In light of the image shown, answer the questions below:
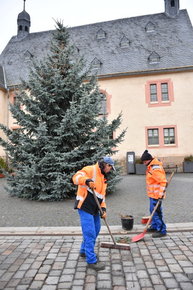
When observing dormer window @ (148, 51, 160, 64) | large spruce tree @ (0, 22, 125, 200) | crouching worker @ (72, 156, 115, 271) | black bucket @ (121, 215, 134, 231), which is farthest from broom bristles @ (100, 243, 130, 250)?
dormer window @ (148, 51, 160, 64)

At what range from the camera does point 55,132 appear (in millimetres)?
8961

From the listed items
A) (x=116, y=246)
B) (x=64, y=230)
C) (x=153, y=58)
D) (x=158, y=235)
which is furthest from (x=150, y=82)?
(x=116, y=246)

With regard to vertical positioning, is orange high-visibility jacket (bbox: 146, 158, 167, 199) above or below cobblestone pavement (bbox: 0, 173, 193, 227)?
above

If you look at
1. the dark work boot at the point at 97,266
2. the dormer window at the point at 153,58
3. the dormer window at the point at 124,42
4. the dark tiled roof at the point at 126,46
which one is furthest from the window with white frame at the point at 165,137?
the dark work boot at the point at 97,266

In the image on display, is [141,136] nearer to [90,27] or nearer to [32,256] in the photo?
[90,27]

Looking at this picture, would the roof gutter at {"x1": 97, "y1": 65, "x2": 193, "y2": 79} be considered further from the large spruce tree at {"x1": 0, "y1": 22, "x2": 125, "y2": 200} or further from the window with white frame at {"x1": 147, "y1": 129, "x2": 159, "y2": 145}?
the large spruce tree at {"x1": 0, "y1": 22, "x2": 125, "y2": 200}

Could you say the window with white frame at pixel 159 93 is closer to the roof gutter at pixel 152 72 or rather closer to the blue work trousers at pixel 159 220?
the roof gutter at pixel 152 72

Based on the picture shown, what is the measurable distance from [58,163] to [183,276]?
5758 mm

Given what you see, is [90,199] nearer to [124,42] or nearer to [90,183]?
[90,183]

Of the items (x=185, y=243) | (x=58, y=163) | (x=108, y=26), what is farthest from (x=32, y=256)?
(x=108, y=26)

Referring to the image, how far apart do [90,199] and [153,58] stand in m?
20.0

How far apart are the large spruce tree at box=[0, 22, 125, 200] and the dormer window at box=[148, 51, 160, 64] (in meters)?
13.1

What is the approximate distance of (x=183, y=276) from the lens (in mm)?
3105

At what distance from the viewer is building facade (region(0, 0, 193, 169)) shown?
768 inches
